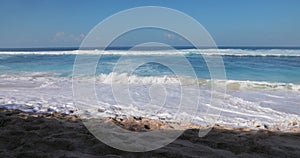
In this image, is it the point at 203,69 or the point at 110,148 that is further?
the point at 203,69

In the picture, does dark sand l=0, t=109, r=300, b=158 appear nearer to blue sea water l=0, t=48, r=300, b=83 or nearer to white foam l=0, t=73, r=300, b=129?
white foam l=0, t=73, r=300, b=129

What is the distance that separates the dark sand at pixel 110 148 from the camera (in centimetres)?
321

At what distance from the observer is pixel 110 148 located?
336 cm

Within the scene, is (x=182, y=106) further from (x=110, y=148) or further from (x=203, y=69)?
(x=203, y=69)

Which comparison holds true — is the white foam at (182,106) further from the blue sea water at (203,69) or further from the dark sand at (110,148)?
the blue sea water at (203,69)

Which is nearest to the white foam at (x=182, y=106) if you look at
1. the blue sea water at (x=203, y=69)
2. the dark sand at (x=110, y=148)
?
the dark sand at (x=110, y=148)

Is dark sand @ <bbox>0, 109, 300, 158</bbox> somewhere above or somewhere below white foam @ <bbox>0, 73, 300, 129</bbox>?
above

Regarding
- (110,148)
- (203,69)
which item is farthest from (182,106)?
(203,69)

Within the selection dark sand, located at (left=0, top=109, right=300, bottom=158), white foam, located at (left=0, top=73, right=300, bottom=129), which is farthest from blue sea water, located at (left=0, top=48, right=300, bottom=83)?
dark sand, located at (left=0, top=109, right=300, bottom=158)

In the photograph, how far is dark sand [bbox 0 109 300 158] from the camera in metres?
3.21

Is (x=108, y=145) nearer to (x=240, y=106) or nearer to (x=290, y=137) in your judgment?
(x=290, y=137)

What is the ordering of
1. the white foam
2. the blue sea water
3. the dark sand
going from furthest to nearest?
1. the blue sea water
2. the white foam
3. the dark sand

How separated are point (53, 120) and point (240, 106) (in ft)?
14.8

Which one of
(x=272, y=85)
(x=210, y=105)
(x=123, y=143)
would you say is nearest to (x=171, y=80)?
(x=272, y=85)
